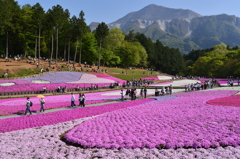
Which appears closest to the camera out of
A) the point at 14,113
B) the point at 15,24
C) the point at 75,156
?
the point at 75,156

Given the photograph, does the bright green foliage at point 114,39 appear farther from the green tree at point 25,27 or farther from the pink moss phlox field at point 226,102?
the pink moss phlox field at point 226,102

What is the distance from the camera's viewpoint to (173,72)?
14112 centimetres

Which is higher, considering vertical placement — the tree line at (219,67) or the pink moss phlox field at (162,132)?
the tree line at (219,67)

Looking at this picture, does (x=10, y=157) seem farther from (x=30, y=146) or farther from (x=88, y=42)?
(x=88, y=42)

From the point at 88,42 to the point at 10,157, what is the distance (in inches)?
3395

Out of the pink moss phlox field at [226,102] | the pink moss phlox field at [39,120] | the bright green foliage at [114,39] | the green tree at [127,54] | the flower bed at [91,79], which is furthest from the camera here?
the green tree at [127,54]

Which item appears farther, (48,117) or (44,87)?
(44,87)

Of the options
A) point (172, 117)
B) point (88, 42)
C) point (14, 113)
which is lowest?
point (14, 113)

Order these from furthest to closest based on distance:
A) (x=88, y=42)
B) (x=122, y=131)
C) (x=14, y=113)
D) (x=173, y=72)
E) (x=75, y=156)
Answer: (x=173, y=72), (x=88, y=42), (x=14, y=113), (x=122, y=131), (x=75, y=156)

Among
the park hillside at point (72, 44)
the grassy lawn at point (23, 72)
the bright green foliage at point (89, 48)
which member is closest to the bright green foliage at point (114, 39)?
the park hillside at point (72, 44)

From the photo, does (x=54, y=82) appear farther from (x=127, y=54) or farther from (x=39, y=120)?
(x=127, y=54)

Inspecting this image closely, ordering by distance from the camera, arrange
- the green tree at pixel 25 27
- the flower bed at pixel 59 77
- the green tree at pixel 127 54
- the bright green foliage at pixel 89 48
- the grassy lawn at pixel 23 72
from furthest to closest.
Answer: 1. the green tree at pixel 127 54
2. the bright green foliage at pixel 89 48
3. the green tree at pixel 25 27
4. the grassy lawn at pixel 23 72
5. the flower bed at pixel 59 77

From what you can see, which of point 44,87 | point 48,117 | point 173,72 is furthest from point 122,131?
point 173,72

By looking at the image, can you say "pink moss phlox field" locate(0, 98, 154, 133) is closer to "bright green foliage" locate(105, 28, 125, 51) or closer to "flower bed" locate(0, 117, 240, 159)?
"flower bed" locate(0, 117, 240, 159)
